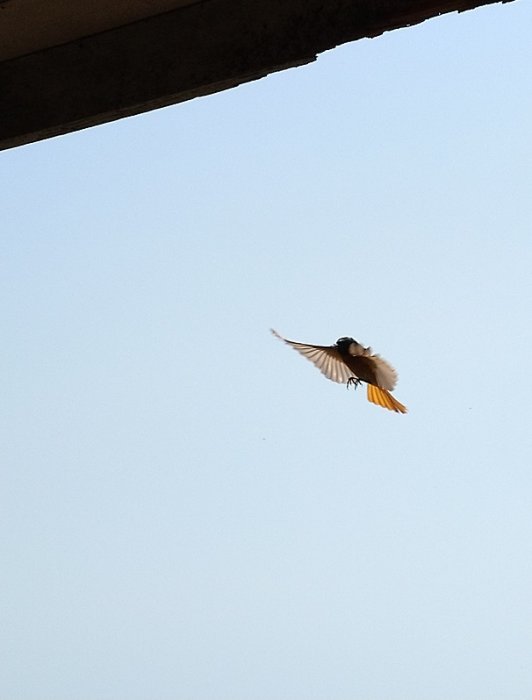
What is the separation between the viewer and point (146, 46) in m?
1.94

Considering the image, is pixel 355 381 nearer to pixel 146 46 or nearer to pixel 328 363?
pixel 328 363

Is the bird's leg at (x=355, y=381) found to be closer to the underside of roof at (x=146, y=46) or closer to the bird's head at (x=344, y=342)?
the bird's head at (x=344, y=342)

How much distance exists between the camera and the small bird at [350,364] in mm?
3851

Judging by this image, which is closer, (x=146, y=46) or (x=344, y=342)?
(x=146, y=46)

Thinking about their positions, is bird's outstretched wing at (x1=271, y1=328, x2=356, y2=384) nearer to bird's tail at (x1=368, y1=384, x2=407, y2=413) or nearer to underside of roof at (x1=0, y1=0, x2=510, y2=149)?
bird's tail at (x1=368, y1=384, x2=407, y2=413)

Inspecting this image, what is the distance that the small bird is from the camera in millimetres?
3851

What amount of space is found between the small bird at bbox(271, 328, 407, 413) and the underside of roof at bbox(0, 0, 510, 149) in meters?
1.83

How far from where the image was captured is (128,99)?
1.97 metres

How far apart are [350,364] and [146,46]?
83.6 inches

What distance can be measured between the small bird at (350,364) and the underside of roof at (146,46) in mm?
1830

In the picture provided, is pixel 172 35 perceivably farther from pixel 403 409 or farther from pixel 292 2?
pixel 403 409

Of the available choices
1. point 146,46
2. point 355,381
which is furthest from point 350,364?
point 146,46

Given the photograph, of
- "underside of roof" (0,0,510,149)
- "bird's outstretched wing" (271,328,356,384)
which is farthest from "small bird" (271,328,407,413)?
"underside of roof" (0,0,510,149)

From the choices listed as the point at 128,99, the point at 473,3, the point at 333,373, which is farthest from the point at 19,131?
the point at 333,373
